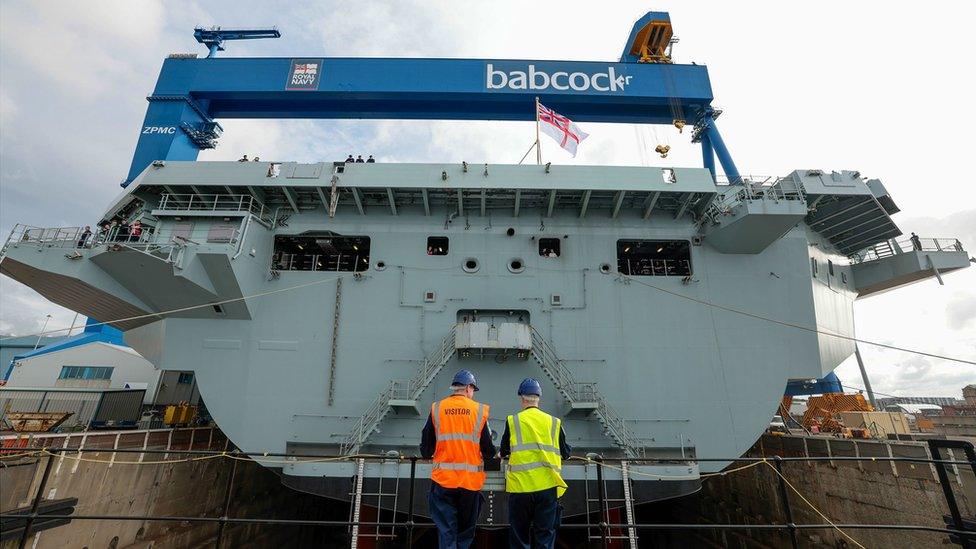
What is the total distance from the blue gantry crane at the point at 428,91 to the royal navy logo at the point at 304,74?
4 centimetres

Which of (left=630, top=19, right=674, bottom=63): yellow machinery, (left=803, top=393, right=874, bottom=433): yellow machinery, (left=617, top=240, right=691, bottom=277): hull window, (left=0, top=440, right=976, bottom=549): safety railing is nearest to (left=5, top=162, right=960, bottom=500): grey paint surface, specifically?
(left=617, top=240, right=691, bottom=277): hull window

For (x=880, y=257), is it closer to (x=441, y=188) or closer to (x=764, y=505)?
(x=764, y=505)

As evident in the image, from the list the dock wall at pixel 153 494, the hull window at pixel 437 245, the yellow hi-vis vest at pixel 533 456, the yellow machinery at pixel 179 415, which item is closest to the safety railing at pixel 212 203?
the hull window at pixel 437 245

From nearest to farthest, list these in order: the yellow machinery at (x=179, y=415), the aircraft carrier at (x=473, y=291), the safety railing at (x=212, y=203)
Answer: the aircraft carrier at (x=473, y=291) → the safety railing at (x=212, y=203) → the yellow machinery at (x=179, y=415)

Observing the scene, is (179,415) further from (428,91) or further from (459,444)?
(459,444)

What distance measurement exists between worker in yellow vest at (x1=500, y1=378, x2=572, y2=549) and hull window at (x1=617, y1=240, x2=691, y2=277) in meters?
8.93

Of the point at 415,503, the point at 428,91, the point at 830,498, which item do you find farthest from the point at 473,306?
the point at 830,498

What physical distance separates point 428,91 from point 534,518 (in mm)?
15181

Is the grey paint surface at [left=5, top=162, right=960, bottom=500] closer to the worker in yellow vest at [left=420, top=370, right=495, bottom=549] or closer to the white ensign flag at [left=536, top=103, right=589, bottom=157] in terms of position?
the white ensign flag at [left=536, top=103, right=589, bottom=157]

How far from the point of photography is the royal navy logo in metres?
16.0

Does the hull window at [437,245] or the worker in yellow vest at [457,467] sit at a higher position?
the hull window at [437,245]

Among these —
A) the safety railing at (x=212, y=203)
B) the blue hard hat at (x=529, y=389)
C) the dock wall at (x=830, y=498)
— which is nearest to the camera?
the blue hard hat at (x=529, y=389)

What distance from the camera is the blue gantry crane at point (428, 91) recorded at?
52.4 ft

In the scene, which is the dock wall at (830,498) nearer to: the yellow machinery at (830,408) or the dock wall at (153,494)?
the yellow machinery at (830,408)
